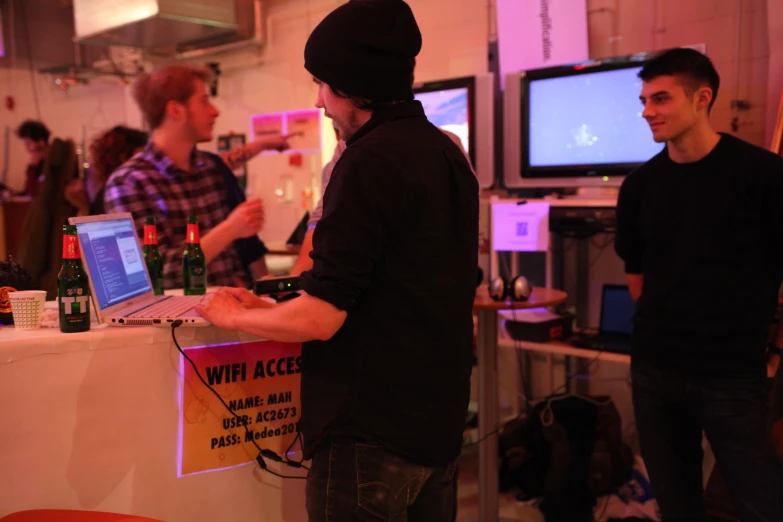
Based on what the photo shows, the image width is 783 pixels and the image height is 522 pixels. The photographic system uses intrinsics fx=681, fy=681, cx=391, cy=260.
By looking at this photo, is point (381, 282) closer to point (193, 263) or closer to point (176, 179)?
point (193, 263)

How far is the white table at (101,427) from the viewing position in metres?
1.39

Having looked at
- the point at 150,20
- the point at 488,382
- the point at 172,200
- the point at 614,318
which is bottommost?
the point at 488,382

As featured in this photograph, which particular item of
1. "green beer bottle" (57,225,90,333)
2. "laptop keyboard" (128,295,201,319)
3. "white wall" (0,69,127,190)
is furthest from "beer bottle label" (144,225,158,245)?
"white wall" (0,69,127,190)

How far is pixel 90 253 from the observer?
1517 millimetres

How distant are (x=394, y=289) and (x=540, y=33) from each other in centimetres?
287

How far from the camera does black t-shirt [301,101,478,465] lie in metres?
1.11

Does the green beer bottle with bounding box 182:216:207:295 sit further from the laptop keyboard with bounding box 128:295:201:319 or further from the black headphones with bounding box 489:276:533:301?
the black headphones with bounding box 489:276:533:301

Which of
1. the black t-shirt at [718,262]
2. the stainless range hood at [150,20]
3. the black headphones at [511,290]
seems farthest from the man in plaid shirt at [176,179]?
the stainless range hood at [150,20]

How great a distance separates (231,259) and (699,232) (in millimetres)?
1567

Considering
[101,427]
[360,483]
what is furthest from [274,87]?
[360,483]

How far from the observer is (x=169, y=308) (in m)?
1.68

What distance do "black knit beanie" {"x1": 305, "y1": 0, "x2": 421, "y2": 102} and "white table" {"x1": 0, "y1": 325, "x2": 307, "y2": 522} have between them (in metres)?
0.75

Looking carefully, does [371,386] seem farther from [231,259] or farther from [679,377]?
[231,259]

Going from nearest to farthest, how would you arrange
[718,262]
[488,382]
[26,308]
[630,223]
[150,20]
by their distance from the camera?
[26,308] → [718,262] → [630,223] → [488,382] → [150,20]
